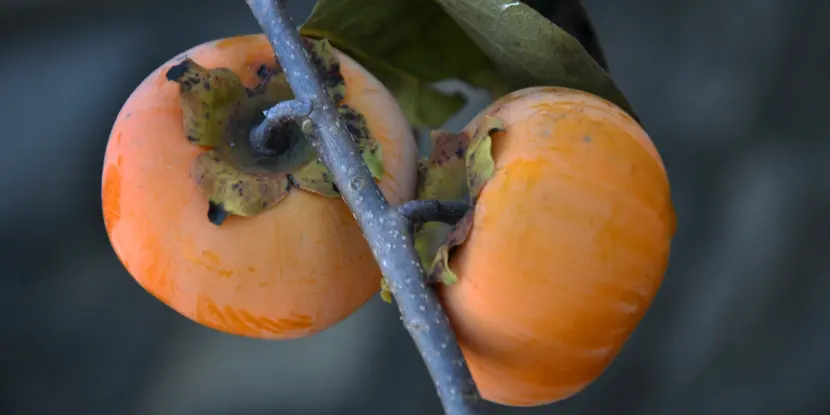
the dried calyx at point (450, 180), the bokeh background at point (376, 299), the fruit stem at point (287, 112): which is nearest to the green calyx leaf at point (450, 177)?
the dried calyx at point (450, 180)

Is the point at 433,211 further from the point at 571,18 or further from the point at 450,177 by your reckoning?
the point at 571,18

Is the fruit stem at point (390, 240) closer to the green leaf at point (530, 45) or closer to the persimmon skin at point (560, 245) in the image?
the persimmon skin at point (560, 245)

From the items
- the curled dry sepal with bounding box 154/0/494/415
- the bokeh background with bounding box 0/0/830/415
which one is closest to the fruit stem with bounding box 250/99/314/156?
the curled dry sepal with bounding box 154/0/494/415

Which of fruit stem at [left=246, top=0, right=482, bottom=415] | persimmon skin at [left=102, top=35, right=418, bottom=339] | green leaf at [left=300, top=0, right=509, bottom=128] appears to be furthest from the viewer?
green leaf at [left=300, top=0, right=509, bottom=128]

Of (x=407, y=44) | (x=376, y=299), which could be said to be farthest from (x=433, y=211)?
(x=376, y=299)

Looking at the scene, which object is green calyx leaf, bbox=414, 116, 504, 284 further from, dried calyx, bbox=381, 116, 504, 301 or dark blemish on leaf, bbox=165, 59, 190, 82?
dark blemish on leaf, bbox=165, 59, 190, 82
